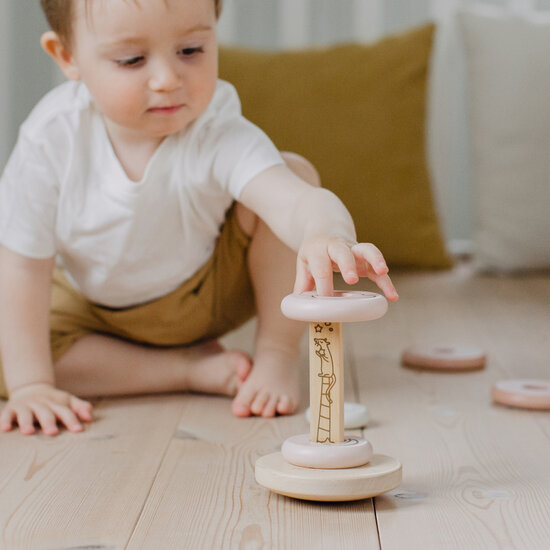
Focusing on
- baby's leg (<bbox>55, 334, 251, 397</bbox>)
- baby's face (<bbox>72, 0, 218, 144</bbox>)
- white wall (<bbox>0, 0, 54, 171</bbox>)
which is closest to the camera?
baby's face (<bbox>72, 0, 218, 144</bbox>)

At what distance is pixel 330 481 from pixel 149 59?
495 millimetres

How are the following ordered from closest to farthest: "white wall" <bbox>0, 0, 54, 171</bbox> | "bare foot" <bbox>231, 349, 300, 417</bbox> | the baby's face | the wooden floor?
the wooden floor < the baby's face < "bare foot" <bbox>231, 349, 300, 417</bbox> < "white wall" <bbox>0, 0, 54, 171</bbox>

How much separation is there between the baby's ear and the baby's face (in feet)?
0.09

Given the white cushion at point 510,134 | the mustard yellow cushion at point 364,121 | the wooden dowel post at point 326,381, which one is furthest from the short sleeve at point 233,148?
the white cushion at point 510,134

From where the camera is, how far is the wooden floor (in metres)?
0.68

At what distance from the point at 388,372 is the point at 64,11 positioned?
64 centimetres

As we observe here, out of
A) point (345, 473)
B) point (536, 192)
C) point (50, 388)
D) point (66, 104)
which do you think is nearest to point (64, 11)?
point (66, 104)

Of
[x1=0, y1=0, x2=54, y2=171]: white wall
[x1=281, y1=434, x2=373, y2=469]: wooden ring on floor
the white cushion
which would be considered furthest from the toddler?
[x1=0, y1=0, x2=54, y2=171]: white wall

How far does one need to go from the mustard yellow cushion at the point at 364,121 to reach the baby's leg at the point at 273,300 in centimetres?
103

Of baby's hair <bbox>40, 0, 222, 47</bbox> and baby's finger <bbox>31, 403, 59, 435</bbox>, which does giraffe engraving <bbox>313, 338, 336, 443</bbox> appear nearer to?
baby's finger <bbox>31, 403, 59, 435</bbox>

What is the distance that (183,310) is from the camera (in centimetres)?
118

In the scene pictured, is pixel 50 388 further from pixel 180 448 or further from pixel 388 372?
pixel 388 372

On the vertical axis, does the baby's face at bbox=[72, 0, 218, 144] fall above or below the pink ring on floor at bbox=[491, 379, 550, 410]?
above

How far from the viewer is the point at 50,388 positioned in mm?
1064
